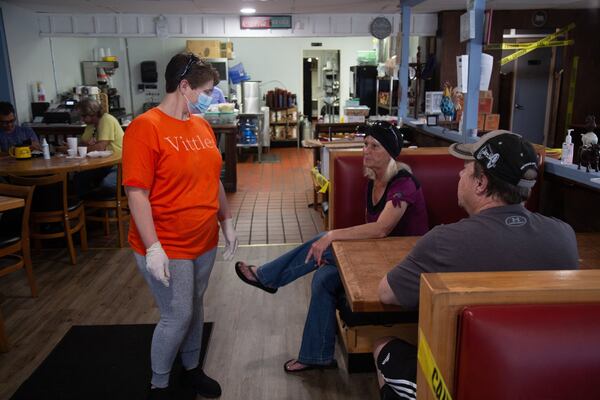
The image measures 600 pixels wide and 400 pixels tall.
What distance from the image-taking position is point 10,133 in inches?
192

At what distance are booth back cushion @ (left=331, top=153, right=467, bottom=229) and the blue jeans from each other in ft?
1.36

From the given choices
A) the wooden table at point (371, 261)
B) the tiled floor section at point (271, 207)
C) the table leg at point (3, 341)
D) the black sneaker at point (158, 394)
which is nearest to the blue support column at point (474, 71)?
the wooden table at point (371, 261)

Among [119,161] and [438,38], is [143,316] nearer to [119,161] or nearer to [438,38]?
[119,161]

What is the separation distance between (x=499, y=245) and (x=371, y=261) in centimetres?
65

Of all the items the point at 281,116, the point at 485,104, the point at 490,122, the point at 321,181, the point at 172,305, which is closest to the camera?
the point at 172,305

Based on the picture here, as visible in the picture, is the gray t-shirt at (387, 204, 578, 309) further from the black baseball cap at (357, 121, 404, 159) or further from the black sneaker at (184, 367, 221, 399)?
the black sneaker at (184, 367, 221, 399)

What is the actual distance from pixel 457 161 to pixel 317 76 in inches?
404

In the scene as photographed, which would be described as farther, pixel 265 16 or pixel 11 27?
pixel 265 16

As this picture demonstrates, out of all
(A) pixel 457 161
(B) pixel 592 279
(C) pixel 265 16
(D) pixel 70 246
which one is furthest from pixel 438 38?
(B) pixel 592 279

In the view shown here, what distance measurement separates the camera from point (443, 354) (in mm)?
931

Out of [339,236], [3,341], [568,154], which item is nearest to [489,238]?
[339,236]

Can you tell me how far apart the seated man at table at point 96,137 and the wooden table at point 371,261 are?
3169mm

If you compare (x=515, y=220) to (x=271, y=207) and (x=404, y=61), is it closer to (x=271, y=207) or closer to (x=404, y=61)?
(x=271, y=207)

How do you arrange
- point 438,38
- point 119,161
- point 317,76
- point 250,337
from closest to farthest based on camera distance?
point 250,337 → point 119,161 → point 438,38 → point 317,76
